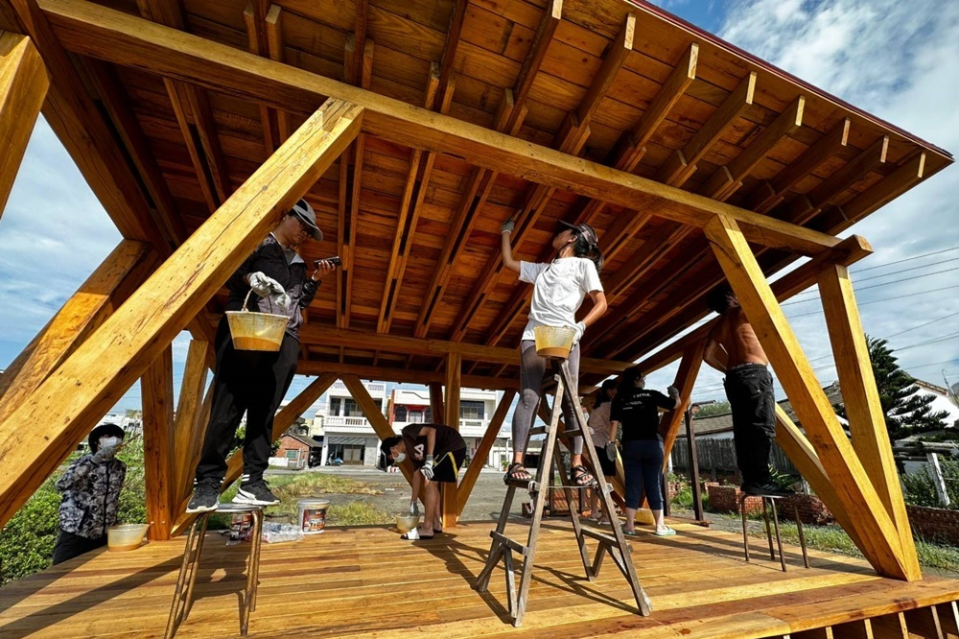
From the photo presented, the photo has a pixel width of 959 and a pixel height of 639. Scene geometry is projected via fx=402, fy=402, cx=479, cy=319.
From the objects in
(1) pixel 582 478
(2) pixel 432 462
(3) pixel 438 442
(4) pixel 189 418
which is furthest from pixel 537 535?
(4) pixel 189 418

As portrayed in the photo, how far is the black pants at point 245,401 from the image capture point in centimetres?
187

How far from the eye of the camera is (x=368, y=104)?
2377mm

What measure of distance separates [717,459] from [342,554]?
19.2 m

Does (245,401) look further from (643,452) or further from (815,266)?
(815,266)

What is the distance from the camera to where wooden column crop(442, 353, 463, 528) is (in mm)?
4656

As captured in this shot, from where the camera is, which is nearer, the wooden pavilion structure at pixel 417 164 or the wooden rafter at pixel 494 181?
the wooden pavilion structure at pixel 417 164

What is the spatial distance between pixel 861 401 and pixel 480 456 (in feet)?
14.2

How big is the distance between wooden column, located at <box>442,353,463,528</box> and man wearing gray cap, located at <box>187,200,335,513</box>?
9.17 feet

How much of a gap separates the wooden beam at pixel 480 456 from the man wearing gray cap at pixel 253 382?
3.19 metres

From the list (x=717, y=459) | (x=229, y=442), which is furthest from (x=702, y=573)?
(x=717, y=459)

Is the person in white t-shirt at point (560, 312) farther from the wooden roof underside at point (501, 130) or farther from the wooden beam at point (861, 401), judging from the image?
the wooden beam at point (861, 401)

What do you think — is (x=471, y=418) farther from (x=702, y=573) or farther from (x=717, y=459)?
(x=702, y=573)

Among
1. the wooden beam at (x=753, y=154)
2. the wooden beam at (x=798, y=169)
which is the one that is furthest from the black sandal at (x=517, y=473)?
the wooden beam at (x=798, y=169)

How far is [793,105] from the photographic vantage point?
2.74m
